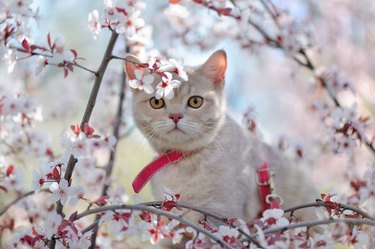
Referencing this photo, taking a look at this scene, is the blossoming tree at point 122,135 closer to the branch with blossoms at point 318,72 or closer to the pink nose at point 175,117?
the branch with blossoms at point 318,72

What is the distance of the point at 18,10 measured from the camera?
60.7 inches

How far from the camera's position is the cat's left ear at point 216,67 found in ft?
6.74

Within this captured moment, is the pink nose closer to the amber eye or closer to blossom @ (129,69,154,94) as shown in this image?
the amber eye

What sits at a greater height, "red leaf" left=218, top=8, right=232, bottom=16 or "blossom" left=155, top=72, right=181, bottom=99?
"red leaf" left=218, top=8, right=232, bottom=16

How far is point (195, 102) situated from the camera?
204 cm

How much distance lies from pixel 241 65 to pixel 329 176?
2.96 metres

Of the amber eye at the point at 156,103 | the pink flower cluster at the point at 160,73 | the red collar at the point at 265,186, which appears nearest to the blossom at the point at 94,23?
the pink flower cluster at the point at 160,73

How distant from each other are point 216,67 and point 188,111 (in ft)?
0.77

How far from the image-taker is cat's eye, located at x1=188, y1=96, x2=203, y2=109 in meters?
2.03

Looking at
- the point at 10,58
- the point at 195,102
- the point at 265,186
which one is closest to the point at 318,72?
the point at 265,186

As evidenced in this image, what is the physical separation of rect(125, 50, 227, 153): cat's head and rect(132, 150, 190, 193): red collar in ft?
0.10

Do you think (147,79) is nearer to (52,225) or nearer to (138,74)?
(138,74)

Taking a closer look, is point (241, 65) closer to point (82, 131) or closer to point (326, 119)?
point (326, 119)

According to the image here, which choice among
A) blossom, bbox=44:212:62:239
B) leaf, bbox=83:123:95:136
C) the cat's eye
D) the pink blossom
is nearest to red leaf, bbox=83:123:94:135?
leaf, bbox=83:123:95:136
